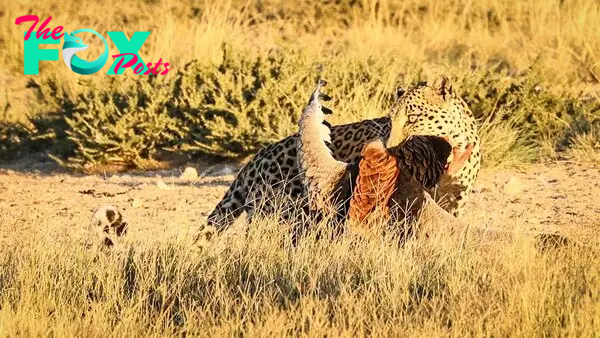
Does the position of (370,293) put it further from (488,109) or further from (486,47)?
(486,47)

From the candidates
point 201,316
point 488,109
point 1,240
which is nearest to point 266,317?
point 201,316

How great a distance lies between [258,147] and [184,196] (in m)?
1.55

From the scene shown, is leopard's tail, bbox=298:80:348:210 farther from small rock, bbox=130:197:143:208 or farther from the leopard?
small rock, bbox=130:197:143:208

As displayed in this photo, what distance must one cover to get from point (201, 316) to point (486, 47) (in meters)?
9.85

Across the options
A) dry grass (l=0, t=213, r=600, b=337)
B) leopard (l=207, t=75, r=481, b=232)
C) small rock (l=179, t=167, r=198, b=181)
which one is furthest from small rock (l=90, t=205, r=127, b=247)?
small rock (l=179, t=167, r=198, b=181)

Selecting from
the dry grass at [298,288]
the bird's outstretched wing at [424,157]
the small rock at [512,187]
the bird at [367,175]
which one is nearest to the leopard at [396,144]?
the bird's outstretched wing at [424,157]

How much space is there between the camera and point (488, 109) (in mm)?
11031

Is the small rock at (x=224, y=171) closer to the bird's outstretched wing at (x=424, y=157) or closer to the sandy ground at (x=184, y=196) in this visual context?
the sandy ground at (x=184, y=196)

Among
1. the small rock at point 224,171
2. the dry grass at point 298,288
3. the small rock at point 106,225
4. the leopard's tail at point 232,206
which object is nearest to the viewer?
the dry grass at point 298,288

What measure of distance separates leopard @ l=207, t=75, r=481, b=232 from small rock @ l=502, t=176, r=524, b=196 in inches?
73.8

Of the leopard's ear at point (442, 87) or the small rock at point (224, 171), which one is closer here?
the leopard's ear at point (442, 87)

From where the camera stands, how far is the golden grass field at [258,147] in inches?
208

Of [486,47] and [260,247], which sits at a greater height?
[260,247]

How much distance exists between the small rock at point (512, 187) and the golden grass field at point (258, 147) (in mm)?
32
